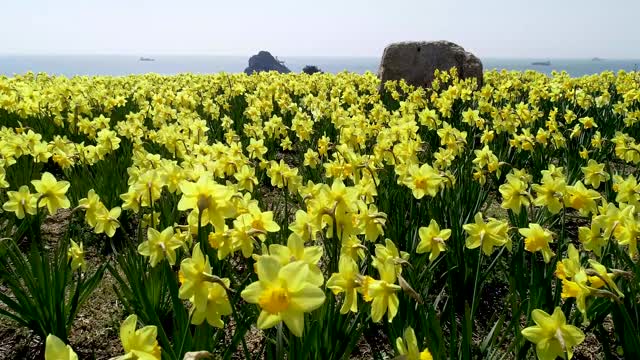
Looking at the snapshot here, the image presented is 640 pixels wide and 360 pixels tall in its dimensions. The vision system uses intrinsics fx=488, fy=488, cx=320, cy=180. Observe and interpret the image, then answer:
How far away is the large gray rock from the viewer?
12.3m

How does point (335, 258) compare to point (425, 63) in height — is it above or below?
below

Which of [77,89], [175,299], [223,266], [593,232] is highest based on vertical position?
[77,89]

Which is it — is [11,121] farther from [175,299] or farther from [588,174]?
[588,174]

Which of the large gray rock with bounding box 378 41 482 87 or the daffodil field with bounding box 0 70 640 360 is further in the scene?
the large gray rock with bounding box 378 41 482 87

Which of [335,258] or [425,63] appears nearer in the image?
[335,258]

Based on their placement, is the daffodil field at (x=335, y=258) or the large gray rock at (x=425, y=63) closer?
the daffodil field at (x=335, y=258)

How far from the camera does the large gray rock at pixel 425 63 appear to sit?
40.2 ft

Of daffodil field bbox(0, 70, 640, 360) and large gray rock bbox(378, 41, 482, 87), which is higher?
large gray rock bbox(378, 41, 482, 87)

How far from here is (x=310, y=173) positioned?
4.66m

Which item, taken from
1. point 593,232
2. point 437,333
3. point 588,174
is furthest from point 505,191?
point 437,333

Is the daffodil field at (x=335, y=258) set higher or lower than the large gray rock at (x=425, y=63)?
lower

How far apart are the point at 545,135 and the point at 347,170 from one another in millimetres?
2653

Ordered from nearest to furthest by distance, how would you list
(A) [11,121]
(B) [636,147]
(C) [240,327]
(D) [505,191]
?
(C) [240,327], (D) [505,191], (B) [636,147], (A) [11,121]

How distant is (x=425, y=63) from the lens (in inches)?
485
